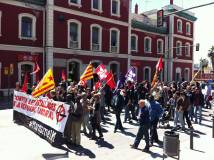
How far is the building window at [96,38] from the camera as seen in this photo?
29.2 m

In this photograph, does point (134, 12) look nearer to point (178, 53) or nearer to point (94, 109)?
point (178, 53)

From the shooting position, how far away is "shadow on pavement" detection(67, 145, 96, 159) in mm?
9547

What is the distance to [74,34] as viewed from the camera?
1088 inches

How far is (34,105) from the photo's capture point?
39.0ft

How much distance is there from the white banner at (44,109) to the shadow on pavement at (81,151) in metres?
0.77

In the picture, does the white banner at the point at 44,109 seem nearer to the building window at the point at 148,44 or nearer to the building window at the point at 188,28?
the building window at the point at 148,44

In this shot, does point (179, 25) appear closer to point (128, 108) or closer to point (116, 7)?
point (116, 7)

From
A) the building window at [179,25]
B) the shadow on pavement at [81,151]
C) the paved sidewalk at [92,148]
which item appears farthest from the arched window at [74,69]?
the building window at [179,25]

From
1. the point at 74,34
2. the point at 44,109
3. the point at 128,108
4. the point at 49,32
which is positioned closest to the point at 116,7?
the point at 74,34

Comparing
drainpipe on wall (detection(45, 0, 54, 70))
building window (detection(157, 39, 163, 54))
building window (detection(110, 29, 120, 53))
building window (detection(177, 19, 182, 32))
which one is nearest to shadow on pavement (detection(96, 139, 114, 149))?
drainpipe on wall (detection(45, 0, 54, 70))

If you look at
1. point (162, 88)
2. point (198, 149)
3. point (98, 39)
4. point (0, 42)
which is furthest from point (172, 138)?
point (98, 39)

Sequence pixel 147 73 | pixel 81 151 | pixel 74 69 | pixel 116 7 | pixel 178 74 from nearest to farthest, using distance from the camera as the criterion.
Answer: pixel 81 151
pixel 74 69
pixel 116 7
pixel 147 73
pixel 178 74

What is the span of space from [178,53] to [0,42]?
27.2 metres

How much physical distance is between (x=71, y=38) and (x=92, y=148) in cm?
1837
